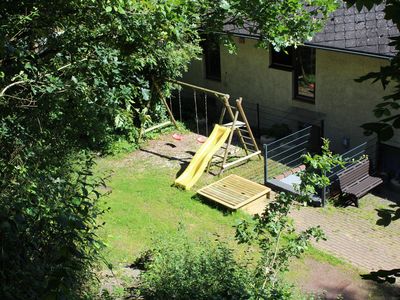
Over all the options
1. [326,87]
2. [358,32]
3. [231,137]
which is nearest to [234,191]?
[231,137]

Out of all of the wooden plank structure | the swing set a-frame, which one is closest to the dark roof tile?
the swing set a-frame

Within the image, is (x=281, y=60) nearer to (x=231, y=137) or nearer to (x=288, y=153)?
(x=288, y=153)

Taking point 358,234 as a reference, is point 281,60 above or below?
above

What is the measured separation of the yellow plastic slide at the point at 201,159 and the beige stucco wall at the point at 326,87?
2604 millimetres

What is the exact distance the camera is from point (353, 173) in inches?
459

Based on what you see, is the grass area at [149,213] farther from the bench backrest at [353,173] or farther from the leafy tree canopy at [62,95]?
the leafy tree canopy at [62,95]

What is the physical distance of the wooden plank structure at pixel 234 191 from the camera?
1115 cm

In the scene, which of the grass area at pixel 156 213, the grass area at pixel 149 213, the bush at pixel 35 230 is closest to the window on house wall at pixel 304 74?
the grass area at pixel 156 213

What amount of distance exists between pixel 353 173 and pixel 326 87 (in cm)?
280

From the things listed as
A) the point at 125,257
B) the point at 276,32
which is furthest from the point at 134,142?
the point at 276,32

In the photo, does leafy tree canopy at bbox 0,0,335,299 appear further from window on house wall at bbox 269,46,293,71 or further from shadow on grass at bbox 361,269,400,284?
window on house wall at bbox 269,46,293,71

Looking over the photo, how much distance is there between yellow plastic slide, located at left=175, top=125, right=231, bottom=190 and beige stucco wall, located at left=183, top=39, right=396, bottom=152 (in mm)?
2604

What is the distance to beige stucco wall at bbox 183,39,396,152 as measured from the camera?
499 inches

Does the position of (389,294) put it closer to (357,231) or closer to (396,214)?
(357,231)
